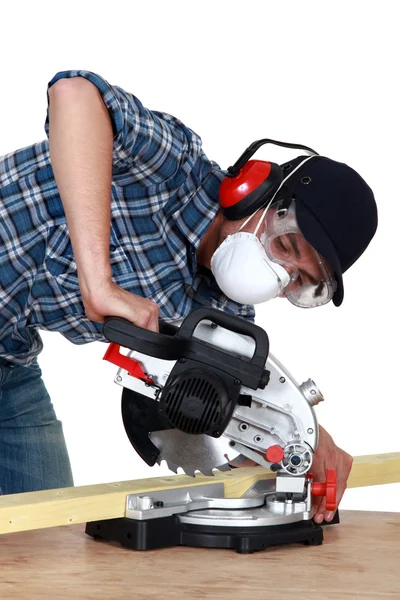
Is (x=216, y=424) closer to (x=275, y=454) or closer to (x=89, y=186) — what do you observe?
(x=275, y=454)

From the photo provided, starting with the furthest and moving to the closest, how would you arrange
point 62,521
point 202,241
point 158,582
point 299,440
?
1. point 202,241
2. point 299,440
3. point 62,521
4. point 158,582

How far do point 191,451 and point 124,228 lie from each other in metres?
0.66

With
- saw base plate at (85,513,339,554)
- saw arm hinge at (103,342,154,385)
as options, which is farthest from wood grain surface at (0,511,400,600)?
saw arm hinge at (103,342,154,385)

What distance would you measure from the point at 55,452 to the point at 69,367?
1.68m

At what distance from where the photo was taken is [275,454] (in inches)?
78.6

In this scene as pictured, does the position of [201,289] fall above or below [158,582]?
above

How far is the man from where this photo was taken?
203 centimetres

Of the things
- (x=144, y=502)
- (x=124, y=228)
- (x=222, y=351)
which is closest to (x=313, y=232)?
(x=124, y=228)

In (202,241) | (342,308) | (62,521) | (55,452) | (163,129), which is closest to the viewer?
(62,521)

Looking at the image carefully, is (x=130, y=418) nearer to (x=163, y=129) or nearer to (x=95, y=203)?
(x=95, y=203)

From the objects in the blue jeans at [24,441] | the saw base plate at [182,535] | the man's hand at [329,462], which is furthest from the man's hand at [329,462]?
the blue jeans at [24,441]

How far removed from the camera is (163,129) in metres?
2.33

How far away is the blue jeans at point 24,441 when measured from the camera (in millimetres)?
2838

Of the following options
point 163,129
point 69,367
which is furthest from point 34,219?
point 69,367
